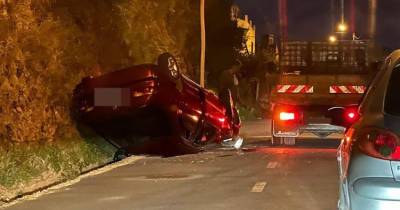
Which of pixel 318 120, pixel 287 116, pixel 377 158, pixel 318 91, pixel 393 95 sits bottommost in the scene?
pixel 318 120

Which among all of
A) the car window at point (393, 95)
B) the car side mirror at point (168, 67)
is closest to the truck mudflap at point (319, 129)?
the car side mirror at point (168, 67)

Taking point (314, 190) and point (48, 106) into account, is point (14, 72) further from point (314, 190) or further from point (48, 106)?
point (314, 190)

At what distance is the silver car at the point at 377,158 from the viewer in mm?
4887

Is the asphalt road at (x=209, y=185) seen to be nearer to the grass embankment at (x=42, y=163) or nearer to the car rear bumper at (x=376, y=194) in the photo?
the grass embankment at (x=42, y=163)

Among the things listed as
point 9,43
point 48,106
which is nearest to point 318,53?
point 48,106

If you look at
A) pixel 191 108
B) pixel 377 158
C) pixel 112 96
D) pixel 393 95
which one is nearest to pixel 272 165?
pixel 191 108

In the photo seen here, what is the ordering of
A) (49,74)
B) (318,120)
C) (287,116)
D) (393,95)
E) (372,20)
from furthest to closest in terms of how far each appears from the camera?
(372,20) → (318,120) → (287,116) → (49,74) → (393,95)

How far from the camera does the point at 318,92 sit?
16094 mm

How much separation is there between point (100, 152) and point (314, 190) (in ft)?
18.7

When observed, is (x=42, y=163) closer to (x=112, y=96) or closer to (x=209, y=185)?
(x=112, y=96)

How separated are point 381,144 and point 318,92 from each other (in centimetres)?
1125

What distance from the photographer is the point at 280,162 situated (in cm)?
1349

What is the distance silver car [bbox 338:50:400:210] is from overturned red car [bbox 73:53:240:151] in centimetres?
750

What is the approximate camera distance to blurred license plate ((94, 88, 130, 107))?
12.4m
